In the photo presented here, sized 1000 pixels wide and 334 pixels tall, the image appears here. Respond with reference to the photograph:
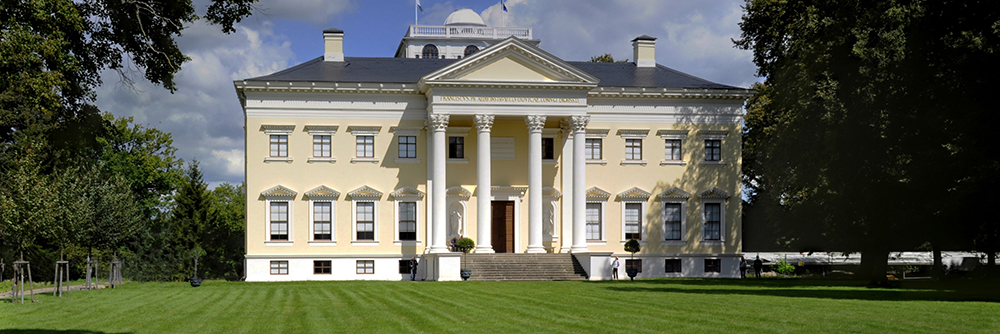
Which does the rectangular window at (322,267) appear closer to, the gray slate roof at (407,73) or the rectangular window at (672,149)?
the gray slate roof at (407,73)

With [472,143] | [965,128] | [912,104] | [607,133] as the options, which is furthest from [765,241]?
[965,128]

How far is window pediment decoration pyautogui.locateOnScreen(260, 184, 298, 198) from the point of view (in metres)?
41.2

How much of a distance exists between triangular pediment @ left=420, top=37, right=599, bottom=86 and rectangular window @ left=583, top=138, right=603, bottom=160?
4.09 m

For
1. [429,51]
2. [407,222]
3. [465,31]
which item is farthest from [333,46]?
[465,31]

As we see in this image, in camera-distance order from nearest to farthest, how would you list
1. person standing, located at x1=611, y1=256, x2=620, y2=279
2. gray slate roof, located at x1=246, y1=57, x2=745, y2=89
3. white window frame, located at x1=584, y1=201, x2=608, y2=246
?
person standing, located at x1=611, y1=256, x2=620, y2=279, gray slate roof, located at x1=246, y1=57, x2=745, y2=89, white window frame, located at x1=584, y1=201, x2=608, y2=246

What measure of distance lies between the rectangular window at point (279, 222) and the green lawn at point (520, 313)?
15.4m

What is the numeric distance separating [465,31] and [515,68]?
32.7 meters

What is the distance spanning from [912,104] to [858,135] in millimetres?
4003

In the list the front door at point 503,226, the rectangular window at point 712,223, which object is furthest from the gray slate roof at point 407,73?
the front door at point 503,226

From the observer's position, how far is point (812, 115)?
36406mm

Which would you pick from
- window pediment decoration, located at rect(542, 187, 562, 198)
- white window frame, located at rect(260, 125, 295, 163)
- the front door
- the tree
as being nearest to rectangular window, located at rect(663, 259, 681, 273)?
the tree

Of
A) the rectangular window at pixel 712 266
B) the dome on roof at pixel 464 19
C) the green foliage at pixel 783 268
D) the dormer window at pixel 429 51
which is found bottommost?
the green foliage at pixel 783 268

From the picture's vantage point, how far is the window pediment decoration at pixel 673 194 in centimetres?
4425

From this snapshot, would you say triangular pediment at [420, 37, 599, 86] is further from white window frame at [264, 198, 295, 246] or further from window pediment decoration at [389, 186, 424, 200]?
white window frame at [264, 198, 295, 246]
